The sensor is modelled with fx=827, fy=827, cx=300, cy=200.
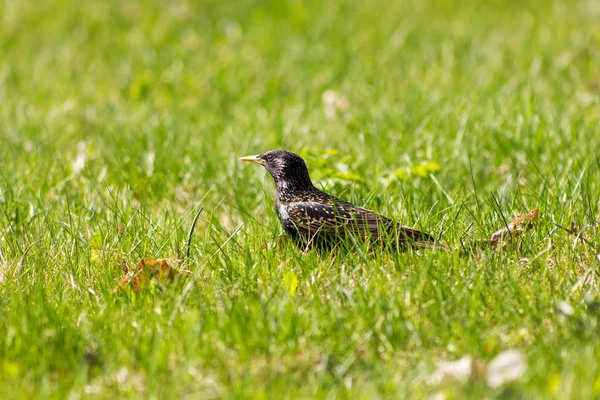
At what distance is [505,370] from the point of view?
272 cm

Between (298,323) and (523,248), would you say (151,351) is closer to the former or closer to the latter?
(298,323)

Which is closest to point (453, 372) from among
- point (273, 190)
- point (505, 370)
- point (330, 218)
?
point (505, 370)

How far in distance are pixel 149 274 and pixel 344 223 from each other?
111 centimetres

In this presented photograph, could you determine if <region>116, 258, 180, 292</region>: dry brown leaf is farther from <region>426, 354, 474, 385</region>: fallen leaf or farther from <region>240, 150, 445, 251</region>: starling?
<region>426, 354, 474, 385</region>: fallen leaf

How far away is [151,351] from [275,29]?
6909 millimetres

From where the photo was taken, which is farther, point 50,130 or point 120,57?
point 120,57

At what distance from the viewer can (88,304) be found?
11.6 feet

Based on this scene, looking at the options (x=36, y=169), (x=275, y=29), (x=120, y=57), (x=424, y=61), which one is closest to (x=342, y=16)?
(x=275, y=29)

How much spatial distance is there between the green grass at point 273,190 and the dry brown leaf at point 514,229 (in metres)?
0.07

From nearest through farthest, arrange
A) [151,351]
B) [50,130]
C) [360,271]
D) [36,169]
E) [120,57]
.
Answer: [151,351] < [360,271] < [36,169] < [50,130] < [120,57]

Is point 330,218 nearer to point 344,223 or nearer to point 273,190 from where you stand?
point 344,223

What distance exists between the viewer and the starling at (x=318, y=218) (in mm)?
4035

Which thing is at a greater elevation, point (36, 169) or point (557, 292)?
point (557, 292)


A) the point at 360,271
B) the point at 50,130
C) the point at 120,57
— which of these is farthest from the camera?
the point at 120,57
